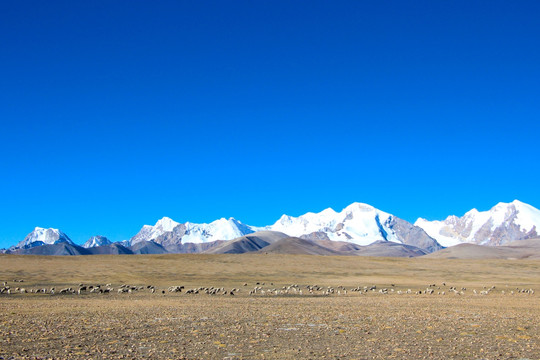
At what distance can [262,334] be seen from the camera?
1792 centimetres

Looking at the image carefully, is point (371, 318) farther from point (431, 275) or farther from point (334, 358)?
point (431, 275)

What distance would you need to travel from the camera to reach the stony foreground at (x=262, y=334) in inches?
567

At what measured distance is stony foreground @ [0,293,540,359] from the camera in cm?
1441

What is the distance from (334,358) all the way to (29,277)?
5042 centimetres

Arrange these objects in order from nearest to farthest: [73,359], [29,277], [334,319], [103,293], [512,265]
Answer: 1. [73,359]
2. [334,319]
3. [103,293]
4. [29,277]
5. [512,265]

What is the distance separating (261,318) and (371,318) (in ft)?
16.7

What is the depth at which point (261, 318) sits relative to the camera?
75.1 feet

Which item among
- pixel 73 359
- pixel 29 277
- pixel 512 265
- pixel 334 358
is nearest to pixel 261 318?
pixel 334 358

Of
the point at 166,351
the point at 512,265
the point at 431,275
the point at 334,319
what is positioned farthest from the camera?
the point at 512,265

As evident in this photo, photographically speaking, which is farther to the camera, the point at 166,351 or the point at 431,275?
the point at 431,275

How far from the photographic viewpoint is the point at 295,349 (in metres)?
15.1

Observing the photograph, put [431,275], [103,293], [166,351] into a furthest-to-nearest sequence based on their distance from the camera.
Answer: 1. [431,275]
2. [103,293]
3. [166,351]

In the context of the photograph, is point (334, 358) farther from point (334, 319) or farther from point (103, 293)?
point (103, 293)

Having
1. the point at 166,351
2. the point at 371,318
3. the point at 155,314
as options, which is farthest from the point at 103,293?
the point at 166,351
